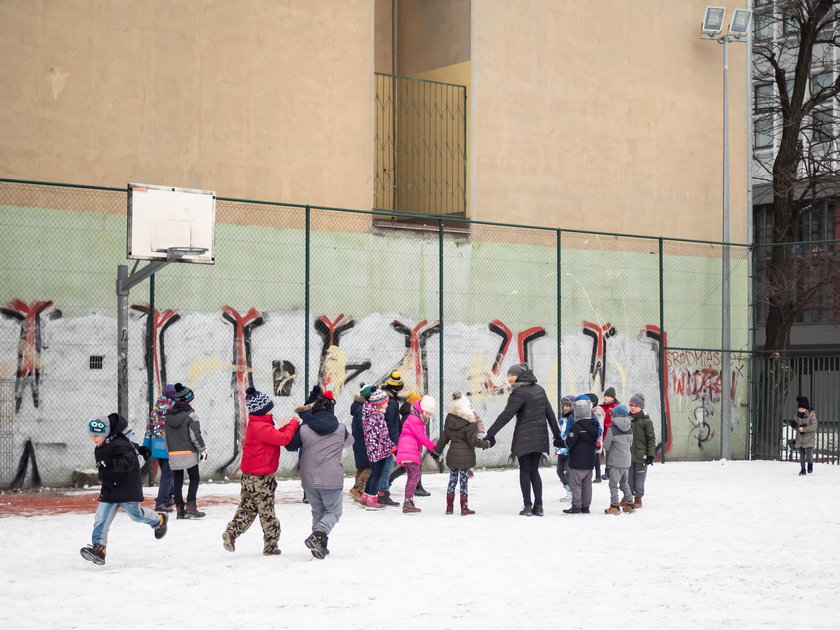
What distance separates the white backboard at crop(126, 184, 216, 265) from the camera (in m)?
16.1

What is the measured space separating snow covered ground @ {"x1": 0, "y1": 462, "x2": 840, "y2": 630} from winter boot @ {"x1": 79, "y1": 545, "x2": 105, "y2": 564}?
0.11m

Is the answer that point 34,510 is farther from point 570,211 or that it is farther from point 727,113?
point 727,113

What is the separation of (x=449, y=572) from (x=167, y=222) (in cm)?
810

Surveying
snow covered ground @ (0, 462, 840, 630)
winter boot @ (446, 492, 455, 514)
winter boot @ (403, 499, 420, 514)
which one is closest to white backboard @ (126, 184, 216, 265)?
snow covered ground @ (0, 462, 840, 630)

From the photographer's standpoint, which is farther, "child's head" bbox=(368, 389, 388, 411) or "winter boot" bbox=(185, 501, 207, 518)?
"child's head" bbox=(368, 389, 388, 411)

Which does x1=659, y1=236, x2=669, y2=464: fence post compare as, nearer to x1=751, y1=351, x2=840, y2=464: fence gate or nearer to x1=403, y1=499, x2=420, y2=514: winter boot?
x1=751, y1=351, x2=840, y2=464: fence gate

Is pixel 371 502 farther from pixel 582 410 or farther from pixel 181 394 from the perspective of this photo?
pixel 181 394

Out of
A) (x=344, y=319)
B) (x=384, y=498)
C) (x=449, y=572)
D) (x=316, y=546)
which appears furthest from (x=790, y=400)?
(x=316, y=546)

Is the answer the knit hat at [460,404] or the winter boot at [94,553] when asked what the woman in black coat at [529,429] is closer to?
the knit hat at [460,404]

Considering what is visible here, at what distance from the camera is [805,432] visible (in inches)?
824

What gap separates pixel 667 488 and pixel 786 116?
15.0 metres

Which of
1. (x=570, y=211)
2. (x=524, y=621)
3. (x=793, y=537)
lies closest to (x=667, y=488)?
(x=793, y=537)

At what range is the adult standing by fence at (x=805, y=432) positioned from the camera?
20828mm

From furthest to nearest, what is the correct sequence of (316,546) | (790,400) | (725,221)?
(725,221) < (790,400) < (316,546)
